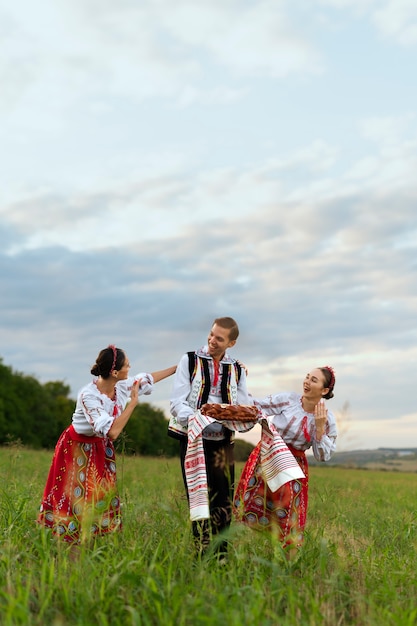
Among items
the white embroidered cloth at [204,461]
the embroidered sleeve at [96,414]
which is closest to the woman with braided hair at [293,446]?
the white embroidered cloth at [204,461]

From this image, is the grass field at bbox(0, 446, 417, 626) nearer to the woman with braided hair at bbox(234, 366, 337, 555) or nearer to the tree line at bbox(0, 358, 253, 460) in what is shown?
the woman with braided hair at bbox(234, 366, 337, 555)

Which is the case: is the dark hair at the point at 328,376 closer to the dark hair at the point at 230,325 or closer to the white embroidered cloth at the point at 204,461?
the white embroidered cloth at the point at 204,461

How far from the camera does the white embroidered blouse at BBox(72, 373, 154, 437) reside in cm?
582

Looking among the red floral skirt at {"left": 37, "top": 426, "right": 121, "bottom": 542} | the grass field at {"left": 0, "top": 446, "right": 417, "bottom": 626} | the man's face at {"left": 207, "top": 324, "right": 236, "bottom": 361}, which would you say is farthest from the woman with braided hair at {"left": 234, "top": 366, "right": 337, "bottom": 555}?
the red floral skirt at {"left": 37, "top": 426, "right": 121, "bottom": 542}

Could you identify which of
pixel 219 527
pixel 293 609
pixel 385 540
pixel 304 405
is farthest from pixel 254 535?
pixel 385 540

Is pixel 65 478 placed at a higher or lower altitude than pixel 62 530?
higher

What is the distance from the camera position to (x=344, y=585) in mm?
5125

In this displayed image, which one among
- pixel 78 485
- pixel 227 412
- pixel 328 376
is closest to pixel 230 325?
pixel 227 412

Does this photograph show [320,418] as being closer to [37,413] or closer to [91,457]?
[91,457]

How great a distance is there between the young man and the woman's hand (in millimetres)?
693

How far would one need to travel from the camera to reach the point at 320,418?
627 centimetres

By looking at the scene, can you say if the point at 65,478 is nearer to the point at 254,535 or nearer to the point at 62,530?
the point at 62,530

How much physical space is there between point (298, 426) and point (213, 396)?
0.80 metres

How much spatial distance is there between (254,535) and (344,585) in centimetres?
107
